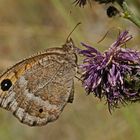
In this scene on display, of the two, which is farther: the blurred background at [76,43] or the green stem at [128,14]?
the blurred background at [76,43]

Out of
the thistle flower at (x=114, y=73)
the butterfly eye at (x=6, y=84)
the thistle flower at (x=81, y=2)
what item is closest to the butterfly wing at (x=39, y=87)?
the butterfly eye at (x=6, y=84)

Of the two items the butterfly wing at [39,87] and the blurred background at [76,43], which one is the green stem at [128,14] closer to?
the butterfly wing at [39,87]

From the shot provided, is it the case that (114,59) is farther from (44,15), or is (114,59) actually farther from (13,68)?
(44,15)

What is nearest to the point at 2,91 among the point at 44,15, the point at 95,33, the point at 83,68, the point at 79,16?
the point at 83,68

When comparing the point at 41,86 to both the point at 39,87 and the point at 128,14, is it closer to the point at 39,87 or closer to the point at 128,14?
the point at 39,87

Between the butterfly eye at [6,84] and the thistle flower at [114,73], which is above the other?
the butterfly eye at [6,84]

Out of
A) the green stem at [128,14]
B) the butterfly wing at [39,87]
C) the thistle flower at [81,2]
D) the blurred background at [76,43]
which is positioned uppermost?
the blurred background at [76,43]

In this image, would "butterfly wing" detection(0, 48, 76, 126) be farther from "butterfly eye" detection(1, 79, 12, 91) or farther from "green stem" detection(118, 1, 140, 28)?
"green stem" detection(118, 1, 140, 28)

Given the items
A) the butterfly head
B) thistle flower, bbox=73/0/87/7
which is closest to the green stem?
thistle flower, bbox=73/0/87/7
